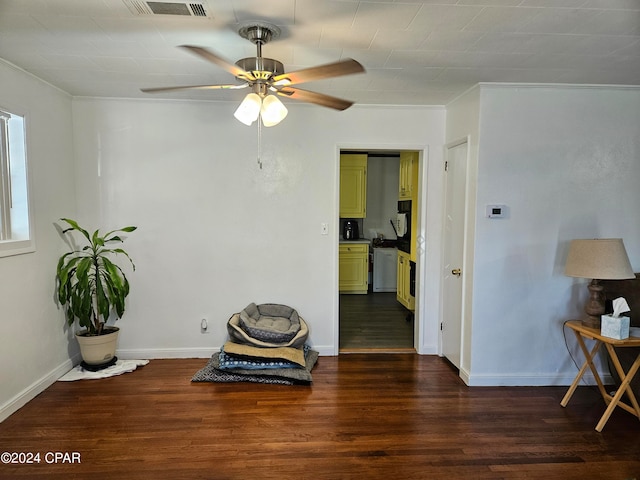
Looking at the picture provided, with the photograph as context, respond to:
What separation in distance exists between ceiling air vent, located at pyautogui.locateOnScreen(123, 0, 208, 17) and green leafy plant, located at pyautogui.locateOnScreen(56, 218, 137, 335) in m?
1.85

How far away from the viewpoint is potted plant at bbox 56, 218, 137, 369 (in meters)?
3.19

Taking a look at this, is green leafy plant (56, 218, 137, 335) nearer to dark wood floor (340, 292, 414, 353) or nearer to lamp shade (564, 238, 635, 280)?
dark wood floor (340, 292, 414, 353)

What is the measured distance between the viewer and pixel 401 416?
266 cm

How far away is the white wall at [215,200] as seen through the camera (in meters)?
3.54

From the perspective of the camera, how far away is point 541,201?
3070 millimetres

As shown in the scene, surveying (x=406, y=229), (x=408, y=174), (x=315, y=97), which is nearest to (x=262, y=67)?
(x=315, y=97)

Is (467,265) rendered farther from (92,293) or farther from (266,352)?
(92,293)

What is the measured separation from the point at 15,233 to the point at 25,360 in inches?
37.3

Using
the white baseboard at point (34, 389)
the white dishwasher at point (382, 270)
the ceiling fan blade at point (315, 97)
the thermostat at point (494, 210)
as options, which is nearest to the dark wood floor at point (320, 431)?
the white baseboard at point (34, 389)

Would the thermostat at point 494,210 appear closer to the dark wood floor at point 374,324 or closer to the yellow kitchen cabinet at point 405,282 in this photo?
the dark wood floor at point 374,324

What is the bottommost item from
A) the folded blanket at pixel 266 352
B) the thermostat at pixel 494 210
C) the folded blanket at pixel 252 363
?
the folded blanket at pixel 252 363

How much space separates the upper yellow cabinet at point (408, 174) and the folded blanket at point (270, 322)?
2258mm

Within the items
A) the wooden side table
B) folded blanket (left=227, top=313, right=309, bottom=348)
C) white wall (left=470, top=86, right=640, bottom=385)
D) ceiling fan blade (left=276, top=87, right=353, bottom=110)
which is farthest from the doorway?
ceiling fan blade (left=276, top=87, right=353, bottom=110)

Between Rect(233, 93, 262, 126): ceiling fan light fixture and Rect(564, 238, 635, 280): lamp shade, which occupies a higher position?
Rect(233, 93, 262, 126): ceiling fan light fixture
